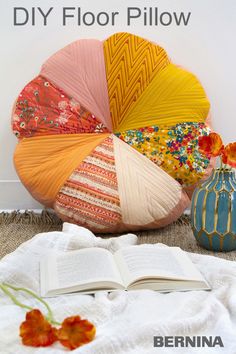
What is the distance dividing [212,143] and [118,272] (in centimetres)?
68

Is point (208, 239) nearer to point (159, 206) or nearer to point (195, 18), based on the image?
point (159, 206)

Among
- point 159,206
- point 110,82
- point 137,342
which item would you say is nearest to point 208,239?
point 159,206

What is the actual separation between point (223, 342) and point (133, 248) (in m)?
0.52

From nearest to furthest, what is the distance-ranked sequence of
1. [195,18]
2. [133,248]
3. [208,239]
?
[133,248]
[208,239]
[195,18]

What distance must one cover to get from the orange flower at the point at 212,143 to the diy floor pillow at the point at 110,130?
0.86 ft

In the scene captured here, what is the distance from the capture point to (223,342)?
112cm

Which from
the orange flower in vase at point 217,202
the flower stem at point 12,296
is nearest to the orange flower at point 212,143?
the orange flower in vase at point 217,202

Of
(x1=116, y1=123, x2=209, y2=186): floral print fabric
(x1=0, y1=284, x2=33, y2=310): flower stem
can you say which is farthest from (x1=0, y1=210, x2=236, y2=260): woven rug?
(x1=0, y1=284, x2=33, y2=310): flower stem

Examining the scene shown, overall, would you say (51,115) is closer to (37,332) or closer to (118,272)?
(118,272)

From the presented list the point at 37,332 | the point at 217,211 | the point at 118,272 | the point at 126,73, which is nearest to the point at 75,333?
the point at 37,332

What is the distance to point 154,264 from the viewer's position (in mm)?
1458

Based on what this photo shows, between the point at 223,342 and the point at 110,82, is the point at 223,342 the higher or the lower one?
the lower one

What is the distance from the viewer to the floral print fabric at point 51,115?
7.15 feet

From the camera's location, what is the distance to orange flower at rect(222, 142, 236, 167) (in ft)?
6.13
